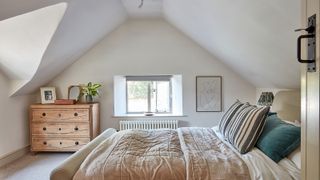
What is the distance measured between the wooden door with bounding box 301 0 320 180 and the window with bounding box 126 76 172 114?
406 cm

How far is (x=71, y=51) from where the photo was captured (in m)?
4.39

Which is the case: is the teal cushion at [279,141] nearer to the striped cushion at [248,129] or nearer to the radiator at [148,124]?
the striped cushion at [248,129]

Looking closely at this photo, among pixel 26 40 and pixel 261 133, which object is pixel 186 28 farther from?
pixel 261 133

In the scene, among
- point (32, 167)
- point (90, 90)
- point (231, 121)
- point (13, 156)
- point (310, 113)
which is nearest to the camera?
point (310, 113)

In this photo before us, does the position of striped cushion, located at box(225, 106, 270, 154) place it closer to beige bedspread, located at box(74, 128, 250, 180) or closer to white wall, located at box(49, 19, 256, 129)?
beige bedspread, located at box(74, 128, 250, 180)

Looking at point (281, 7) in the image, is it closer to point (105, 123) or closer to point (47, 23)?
point (47, 23)

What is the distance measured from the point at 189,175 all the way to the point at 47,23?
244 cm

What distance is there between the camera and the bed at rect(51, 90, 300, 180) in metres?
1.81

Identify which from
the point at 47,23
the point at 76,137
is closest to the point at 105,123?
the point at 76,137

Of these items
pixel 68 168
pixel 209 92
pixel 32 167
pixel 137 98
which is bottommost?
pixel 32 167

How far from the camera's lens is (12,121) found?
4.32 m

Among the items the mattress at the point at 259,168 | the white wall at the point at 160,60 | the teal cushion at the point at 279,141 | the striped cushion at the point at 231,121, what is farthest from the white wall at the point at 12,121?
the teal cushion at the point at 279,141

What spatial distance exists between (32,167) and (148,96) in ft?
7.57

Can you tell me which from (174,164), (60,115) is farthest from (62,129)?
(174,164)
